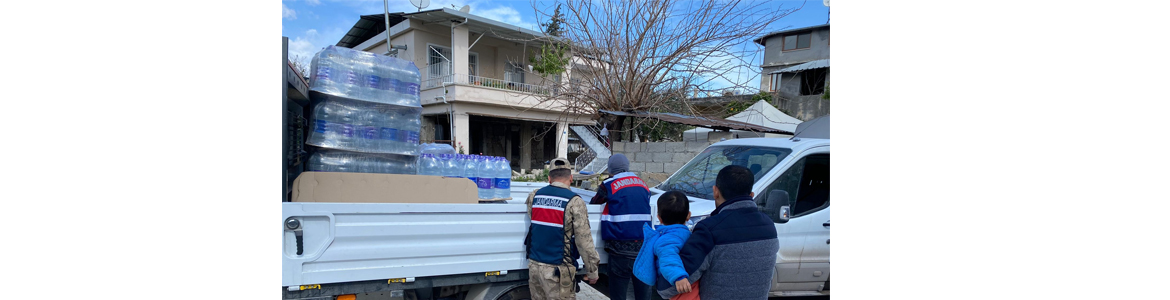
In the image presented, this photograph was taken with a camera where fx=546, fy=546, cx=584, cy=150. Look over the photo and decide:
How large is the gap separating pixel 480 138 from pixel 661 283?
16.3 meters

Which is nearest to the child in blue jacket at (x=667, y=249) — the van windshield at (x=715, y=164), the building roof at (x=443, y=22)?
the van windshield at (x=715, y=164)

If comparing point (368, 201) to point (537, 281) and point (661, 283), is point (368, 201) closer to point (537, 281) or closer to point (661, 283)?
point (537, 281)

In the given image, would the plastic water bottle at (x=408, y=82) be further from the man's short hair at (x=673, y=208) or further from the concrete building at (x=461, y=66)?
the concrete building at (x=461, y=66)

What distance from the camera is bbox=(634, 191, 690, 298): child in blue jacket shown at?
2.42 metres

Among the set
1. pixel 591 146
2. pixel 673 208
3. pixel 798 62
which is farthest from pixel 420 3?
pixel 798 62

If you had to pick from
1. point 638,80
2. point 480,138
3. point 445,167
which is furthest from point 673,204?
point 480,138

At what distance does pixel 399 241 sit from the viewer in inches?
116

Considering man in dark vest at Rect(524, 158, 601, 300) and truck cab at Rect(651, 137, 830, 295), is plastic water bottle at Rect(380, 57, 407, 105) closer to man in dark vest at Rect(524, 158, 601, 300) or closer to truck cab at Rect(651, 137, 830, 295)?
man in dark vest at Rect(524, 158, 601, 300)

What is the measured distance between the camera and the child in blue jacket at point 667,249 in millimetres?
2424

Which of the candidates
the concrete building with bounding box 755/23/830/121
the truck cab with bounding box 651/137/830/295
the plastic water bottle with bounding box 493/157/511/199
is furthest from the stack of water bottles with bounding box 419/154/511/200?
the concrete building with bounding box 755/23/830/121

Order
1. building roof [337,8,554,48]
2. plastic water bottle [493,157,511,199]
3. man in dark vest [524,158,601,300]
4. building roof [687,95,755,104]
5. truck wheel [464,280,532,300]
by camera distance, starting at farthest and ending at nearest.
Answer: building roof [337,8,554,48] < building roof [687,95,755,104] < plastic water bottle [493,157,511,199] < truck wheel [464,280,532,300] < man in dark vest [524,158,601,300]

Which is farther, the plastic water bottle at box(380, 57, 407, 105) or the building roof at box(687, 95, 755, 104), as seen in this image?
the building roof at box(687, 95, 755, 104)

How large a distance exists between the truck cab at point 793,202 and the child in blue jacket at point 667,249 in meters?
1.23

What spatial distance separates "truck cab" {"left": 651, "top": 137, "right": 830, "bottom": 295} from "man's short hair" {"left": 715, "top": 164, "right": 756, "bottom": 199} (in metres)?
1.34
